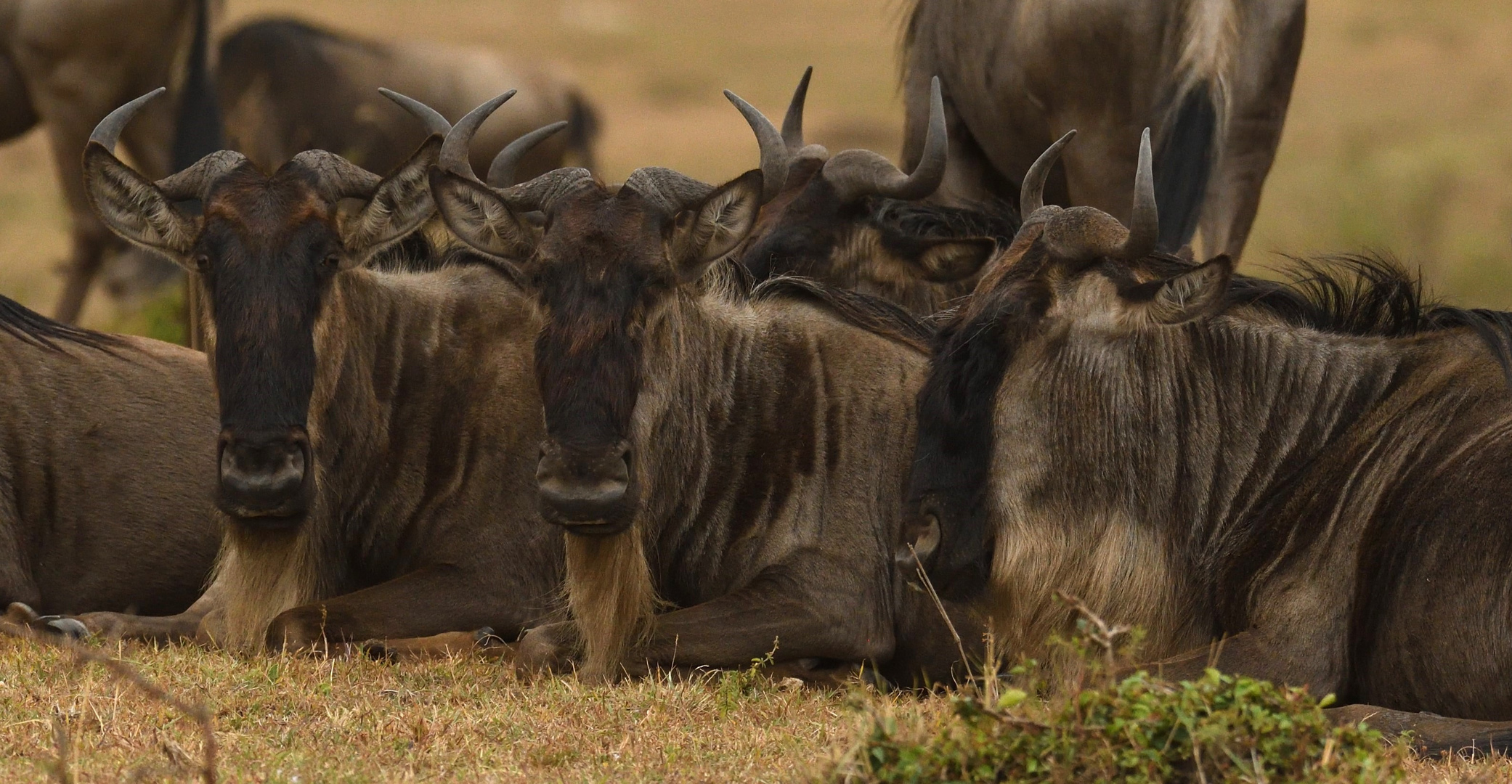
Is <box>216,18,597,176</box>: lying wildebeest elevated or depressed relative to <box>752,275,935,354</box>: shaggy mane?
elevated

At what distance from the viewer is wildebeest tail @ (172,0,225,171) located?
10906mm

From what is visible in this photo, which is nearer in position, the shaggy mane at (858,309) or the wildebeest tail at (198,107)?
the shaggy mane at (858,309)

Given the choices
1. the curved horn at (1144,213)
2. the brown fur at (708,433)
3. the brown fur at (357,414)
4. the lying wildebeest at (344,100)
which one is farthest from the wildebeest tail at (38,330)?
the lying wildebeest at (344,100)

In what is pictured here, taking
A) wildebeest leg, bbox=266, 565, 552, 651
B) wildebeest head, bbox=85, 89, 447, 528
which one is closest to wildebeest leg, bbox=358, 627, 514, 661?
wildebeest leg, bbox=266, 565, 552, 651

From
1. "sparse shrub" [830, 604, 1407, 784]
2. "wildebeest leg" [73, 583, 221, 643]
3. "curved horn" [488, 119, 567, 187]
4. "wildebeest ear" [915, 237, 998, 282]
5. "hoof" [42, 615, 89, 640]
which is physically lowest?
"wildebeest leg" [73, 583, 221, 643]

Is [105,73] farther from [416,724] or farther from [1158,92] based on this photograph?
[416,724]

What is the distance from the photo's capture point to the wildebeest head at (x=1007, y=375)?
5164 mm

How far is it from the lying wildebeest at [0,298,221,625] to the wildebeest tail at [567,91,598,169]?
8.95 metres

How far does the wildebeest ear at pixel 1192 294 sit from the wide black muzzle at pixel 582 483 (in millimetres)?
1451

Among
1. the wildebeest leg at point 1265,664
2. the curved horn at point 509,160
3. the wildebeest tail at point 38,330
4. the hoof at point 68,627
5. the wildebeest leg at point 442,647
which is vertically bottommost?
the hoof at point 68,627

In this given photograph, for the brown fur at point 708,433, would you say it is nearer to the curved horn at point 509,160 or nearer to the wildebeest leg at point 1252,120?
the curved horn at point 509,160

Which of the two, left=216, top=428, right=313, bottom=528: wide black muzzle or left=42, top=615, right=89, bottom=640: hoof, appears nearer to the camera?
left=216, top=428, right=313, bottom=528: wide black muzzle

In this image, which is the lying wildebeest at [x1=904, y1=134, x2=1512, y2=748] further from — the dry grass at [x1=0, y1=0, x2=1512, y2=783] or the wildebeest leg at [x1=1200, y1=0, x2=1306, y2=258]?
the wildebeest leg at [x1=1200, y1=0, x2=1306, y2=258]

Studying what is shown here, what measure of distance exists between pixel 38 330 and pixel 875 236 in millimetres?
3057
